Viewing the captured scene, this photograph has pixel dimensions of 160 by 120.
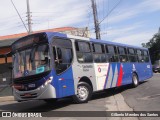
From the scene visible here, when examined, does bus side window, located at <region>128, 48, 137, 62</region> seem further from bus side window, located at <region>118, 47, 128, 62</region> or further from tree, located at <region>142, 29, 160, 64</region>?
tree, located at <region>142, 29, 160, 64</region>

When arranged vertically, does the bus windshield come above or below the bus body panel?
above

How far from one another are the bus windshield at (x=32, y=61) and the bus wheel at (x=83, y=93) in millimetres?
2225

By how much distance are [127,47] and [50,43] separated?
935cm

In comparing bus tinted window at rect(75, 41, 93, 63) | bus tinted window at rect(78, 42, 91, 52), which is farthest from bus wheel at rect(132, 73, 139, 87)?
bus tinted window at rect(78, 42, 91, 52)

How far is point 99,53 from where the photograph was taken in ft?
54.0

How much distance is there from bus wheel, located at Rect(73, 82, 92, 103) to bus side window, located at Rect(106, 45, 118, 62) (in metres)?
3.27

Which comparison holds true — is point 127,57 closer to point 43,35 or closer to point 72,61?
point 72,61

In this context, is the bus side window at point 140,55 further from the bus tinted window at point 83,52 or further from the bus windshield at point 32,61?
the bus windshield at point 32,61

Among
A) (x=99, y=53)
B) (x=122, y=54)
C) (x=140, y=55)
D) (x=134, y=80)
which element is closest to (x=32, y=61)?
(x=99, y=53)

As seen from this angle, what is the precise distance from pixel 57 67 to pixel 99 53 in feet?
14.0

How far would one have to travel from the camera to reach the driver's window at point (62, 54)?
41.6 ft

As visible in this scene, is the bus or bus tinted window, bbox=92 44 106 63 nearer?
the bus

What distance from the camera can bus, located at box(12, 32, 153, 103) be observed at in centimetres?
1234

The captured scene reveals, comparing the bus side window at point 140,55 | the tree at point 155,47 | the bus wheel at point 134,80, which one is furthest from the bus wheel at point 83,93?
the tree at point 155,47
